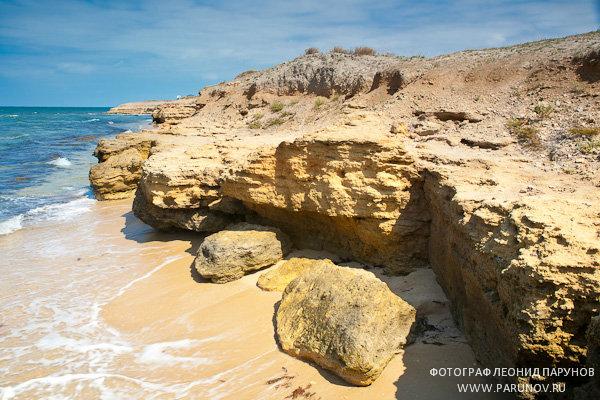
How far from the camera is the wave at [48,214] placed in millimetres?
11500

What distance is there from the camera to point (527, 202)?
4102 millimetres

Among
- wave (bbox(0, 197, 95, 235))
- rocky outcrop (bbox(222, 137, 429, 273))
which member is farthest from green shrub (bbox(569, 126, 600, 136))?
wave (bbox(0, 197, 95, 235))

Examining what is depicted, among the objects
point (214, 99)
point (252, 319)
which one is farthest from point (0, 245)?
point (214, 99)

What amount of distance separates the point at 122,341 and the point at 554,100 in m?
10.1

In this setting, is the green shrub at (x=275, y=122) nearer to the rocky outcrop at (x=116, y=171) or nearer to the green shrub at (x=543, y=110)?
the rocky outcrop at (x=116, y=171)

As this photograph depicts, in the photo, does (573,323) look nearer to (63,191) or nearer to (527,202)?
(527,202)

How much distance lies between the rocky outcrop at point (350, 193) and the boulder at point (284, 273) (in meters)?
0.78

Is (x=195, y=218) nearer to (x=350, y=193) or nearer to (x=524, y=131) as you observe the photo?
(x=350, y=193)

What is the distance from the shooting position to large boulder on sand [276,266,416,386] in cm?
433

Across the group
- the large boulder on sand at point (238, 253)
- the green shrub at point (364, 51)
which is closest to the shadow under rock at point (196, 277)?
the large boulder on sand at point (238, 253)

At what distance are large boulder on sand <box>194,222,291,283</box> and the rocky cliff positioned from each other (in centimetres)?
64

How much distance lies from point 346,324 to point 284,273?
242cm

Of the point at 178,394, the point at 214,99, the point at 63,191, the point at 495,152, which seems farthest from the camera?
the point at 214,99

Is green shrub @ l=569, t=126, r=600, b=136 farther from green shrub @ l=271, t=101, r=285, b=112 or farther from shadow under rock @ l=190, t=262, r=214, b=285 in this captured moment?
green shrub @ l=271, t=101, r=285, b=112
